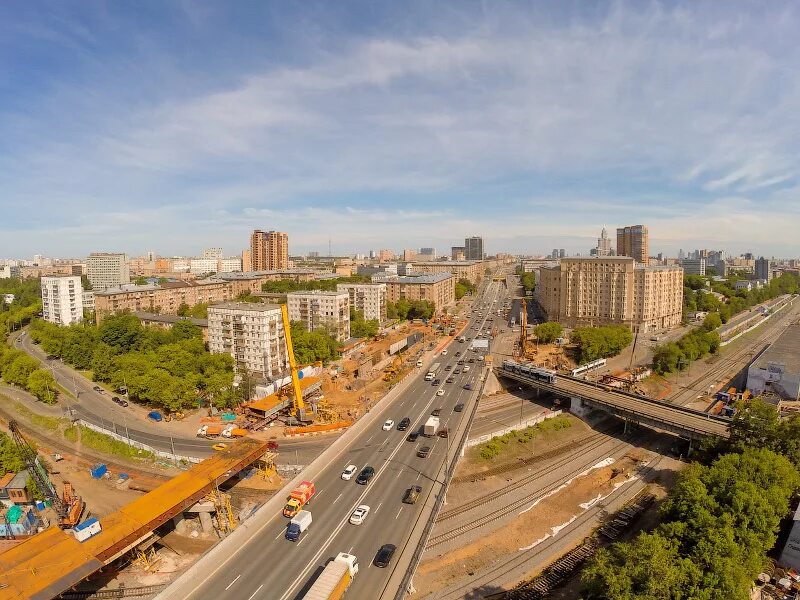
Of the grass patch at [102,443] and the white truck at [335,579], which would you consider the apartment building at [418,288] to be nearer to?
the grass patch at [102,443]

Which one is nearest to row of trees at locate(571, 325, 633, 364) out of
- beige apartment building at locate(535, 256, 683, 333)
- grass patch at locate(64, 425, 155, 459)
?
beige apartment building at locate(535, 256, 683, 333)

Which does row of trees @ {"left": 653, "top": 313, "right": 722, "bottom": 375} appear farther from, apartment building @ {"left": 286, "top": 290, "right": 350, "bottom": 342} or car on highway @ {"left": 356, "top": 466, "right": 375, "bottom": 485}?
car on highway @ {"left": 356, "top": 466, "right": 375, "bottom": 485}

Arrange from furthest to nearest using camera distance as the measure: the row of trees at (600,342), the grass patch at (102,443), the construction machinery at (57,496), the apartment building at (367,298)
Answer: the apartment building at (367,298) → the row of trees at (600,342) → the grass patch at (102,443) → the construction machinery at (57,496)

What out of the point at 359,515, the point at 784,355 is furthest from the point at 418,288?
the point at 359,515

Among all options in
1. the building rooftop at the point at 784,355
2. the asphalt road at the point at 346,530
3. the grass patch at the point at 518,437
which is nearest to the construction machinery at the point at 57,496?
the asphalt road at the point at 346,530

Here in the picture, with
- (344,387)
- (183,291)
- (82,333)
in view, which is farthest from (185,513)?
(183,291)

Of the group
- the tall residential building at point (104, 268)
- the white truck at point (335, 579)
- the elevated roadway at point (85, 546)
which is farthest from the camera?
the tall residential building at point (104, 268)

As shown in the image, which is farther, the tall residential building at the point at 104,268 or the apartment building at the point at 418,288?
the tall residential building at the point at 104,268
